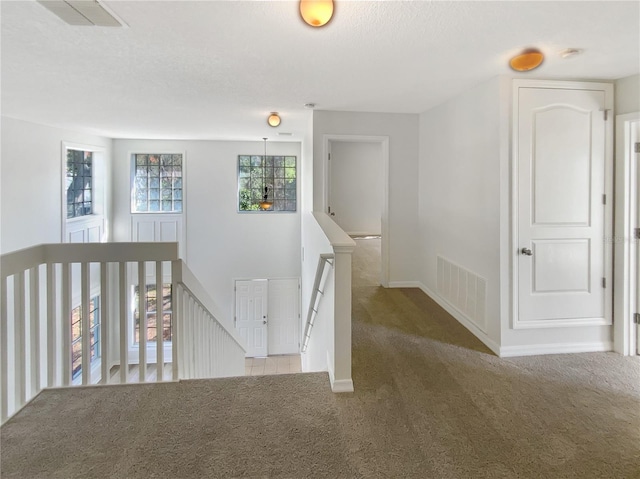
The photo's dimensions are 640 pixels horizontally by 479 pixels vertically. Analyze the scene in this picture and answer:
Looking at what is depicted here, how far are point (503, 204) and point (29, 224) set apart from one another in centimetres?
605

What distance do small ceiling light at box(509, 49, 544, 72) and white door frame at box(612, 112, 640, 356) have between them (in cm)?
107

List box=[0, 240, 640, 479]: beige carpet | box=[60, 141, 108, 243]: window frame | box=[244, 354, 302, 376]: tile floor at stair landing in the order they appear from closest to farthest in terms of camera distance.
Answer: box=[0, 240, 640, 479]: beige carpet < box=[60, 141, 108, 243]: window frame < box=[244, 354, 302, 376]: tile floor at stair landing

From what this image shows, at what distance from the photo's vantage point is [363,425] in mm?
2037

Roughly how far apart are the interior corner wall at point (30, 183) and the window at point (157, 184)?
153 centimetres

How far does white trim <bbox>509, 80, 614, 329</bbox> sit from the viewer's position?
288 centimetres

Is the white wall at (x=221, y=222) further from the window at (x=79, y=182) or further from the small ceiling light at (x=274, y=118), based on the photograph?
the small ceiling light at (x=274, y=118)

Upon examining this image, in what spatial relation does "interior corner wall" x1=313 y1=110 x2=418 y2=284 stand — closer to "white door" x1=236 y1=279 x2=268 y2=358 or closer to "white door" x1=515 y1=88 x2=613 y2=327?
"white door" x1=515 y1=88 x2=613 y2=327

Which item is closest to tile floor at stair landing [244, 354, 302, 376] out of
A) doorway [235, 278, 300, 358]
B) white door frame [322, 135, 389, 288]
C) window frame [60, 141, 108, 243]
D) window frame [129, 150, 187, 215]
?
doorway [235, 278, 300, 358]

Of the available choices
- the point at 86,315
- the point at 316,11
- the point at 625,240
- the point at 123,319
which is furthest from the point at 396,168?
the point at 86,315

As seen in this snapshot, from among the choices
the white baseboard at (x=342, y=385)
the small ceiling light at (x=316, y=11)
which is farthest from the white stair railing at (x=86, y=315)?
the small ceiling light at (x=316, y=11)

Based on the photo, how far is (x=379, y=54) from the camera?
2535 millimetres

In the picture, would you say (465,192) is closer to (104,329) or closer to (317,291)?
(317,291)

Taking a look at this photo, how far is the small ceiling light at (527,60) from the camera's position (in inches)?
95.3

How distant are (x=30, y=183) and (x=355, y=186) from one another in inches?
240
